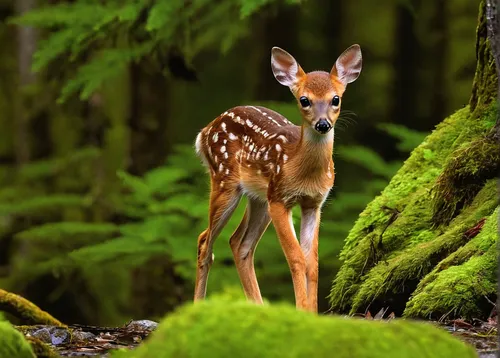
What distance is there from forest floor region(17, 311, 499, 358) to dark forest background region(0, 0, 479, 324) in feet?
4.36

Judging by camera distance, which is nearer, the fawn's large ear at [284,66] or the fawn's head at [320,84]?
the fawn's head at [320,84]

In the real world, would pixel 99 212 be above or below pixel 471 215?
below

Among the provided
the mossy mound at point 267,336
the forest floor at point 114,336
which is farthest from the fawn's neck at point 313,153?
the mossy mound at point 267,336

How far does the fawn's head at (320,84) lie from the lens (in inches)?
232

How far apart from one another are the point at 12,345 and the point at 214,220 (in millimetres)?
3063

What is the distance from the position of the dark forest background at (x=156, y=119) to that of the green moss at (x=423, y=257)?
958 millimetres

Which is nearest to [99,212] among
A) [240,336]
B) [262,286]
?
[262,286]

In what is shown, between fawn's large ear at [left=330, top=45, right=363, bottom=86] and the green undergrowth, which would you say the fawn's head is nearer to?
fawn's large ear at [left=330, top=45, right=363, bottom=86]

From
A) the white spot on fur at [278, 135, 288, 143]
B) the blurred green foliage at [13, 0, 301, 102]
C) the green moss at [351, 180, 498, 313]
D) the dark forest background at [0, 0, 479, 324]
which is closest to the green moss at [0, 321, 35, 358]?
the dark forest background at [0, 0, 479, 324]

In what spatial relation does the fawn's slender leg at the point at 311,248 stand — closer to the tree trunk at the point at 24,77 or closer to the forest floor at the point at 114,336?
the forest floor at the point at 114,336

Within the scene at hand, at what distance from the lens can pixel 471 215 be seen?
5.91 m

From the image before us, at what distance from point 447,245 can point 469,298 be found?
0.69m

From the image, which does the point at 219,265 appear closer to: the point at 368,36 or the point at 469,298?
the point at 469,298

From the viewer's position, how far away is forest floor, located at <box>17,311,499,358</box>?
471 centimetres
